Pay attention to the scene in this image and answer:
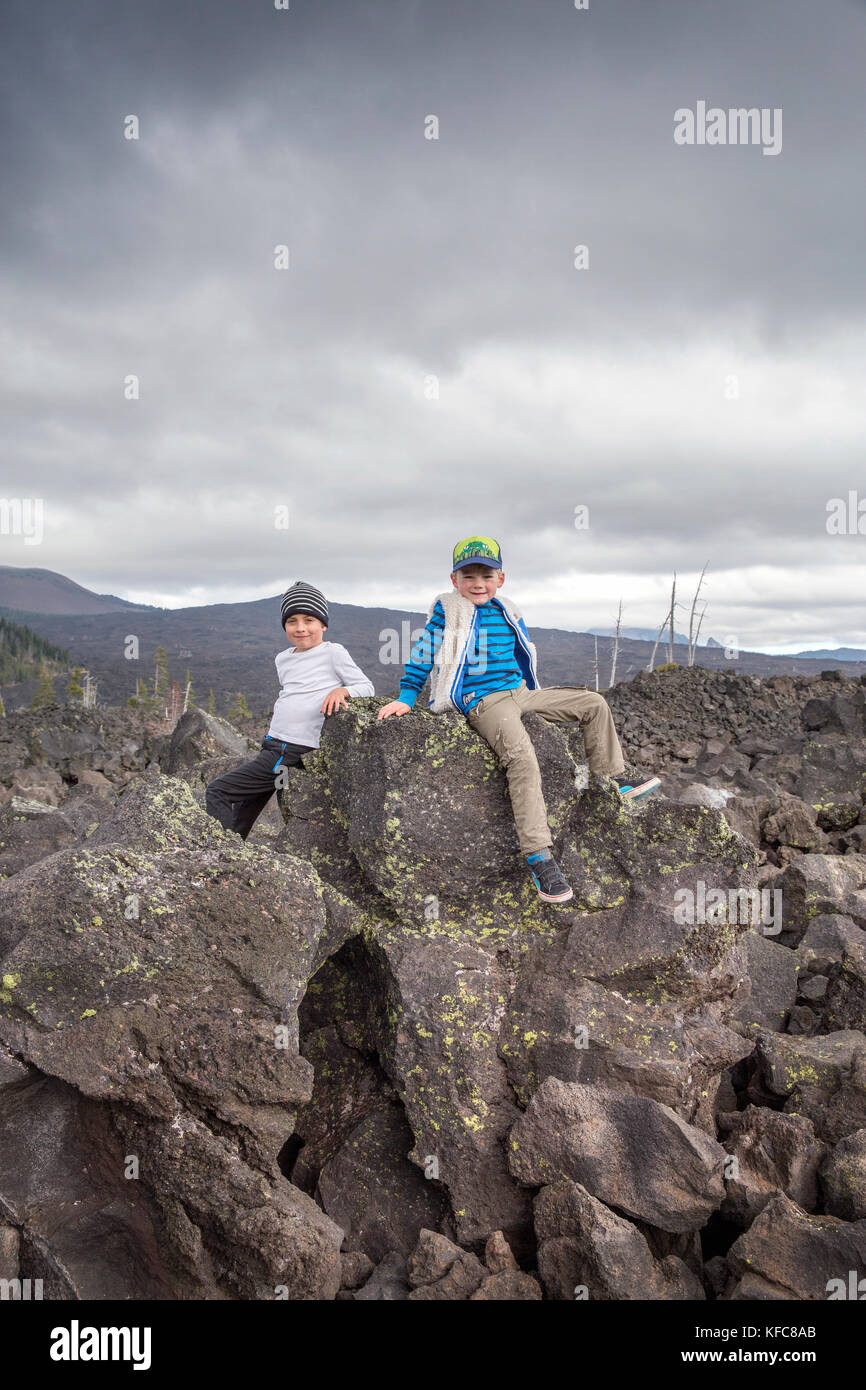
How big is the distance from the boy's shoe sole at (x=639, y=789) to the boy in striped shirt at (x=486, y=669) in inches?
10.7

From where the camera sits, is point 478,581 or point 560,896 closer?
point 560,896

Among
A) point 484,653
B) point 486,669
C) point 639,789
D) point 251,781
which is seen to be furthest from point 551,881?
point 251,781

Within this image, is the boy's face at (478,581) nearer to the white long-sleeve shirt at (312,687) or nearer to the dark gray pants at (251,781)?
the white long-sleeve shirt at (312,687)

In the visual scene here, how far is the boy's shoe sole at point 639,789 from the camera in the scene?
698 centimetres

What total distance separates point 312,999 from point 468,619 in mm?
3571

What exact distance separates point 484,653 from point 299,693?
6.11 ft

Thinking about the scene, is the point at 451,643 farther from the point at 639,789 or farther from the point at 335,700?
the point at 639,789

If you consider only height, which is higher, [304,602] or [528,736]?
[304,602]

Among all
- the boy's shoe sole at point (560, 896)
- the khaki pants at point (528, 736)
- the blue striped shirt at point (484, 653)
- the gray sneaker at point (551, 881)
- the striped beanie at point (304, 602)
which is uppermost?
the striped beanie at point (304, 602)

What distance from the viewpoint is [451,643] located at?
649cm

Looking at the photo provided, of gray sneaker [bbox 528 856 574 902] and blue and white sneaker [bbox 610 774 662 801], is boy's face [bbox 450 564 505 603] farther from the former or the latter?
gray sneaker [bbox 528 856 574 902]

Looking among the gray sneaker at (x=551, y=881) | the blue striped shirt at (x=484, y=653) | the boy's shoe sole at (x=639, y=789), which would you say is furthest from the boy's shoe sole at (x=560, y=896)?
the blue striped shirt at (x=484, y=653)

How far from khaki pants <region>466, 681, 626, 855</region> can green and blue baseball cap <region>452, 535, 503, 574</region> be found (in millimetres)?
1120
